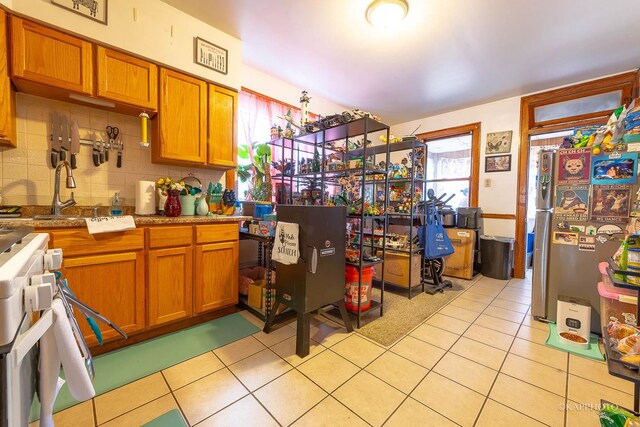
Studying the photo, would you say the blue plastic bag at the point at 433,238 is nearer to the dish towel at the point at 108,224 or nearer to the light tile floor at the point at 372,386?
the light tile floor at the point at 372,386

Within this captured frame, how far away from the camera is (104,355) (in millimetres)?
1809

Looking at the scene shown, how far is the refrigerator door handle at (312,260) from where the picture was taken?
1.80 m

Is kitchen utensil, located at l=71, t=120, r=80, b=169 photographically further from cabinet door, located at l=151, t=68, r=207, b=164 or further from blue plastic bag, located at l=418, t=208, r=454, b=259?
blue plastic bag, located at l=418, t=208, r=454, b=259

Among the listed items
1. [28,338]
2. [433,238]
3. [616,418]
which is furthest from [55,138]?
[433,238]

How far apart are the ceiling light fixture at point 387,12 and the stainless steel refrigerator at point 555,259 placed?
6.02 ft

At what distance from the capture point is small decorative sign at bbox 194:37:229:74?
2.47 m

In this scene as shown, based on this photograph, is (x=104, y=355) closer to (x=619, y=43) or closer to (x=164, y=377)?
(x=164, y=377)

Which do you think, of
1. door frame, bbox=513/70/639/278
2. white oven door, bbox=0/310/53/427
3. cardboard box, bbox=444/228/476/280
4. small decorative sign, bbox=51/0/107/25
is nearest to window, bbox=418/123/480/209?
door frame, bbox=513/70/639/278

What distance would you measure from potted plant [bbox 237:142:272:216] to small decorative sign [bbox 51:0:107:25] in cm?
164

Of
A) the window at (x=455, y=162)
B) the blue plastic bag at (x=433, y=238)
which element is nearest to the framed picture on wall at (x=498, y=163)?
the window at (x=455, y=162)

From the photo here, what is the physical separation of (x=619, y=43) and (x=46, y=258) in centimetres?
495

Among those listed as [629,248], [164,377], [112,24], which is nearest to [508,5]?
[629,248]

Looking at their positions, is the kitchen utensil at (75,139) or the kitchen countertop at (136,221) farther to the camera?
the kitchen utensil at (75,139)

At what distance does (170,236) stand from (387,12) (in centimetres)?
264
